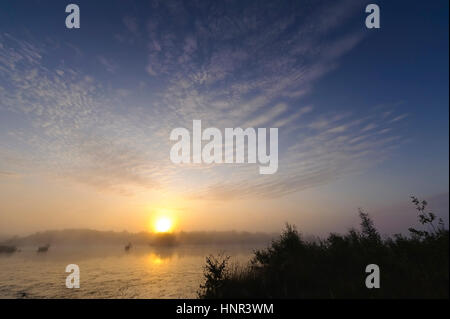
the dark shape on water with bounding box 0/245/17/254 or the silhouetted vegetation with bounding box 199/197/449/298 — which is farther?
the dark shape on water with bounding box 0/245/17/254

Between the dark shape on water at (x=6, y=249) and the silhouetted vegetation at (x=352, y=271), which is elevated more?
the silhouetted vegetation at (x=352, y=271)

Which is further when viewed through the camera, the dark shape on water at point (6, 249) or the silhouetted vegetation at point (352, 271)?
the dark shape on water at point (6, 249)

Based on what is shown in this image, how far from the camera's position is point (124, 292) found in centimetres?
2089

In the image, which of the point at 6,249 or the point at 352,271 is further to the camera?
the point at 6,249

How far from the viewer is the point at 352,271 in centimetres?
1094

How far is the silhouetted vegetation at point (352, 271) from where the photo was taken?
8.37m

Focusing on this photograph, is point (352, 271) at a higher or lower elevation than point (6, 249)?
higher

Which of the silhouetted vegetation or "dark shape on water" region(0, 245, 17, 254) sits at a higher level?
the silhouetted vegetation

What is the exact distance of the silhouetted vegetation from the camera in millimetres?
8370
